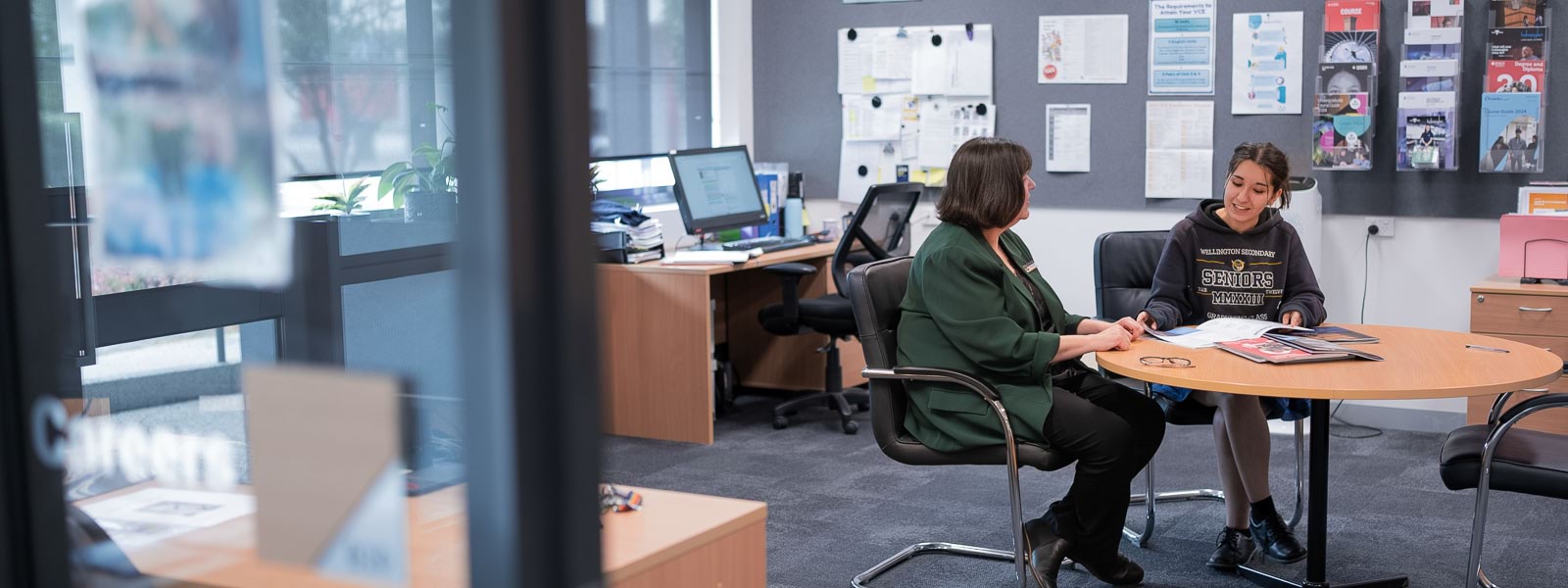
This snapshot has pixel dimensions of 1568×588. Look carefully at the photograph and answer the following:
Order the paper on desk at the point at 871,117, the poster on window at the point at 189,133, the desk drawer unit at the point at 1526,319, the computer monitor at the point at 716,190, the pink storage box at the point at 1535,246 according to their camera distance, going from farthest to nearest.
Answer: the paper on desk at the point at 871,117 < the computer monitor at the point at 716,190 < the pink storage box at the point at 1535,246 < the desk drawer unit at the point at 1526,319 < the poster on window at the point at 189,133

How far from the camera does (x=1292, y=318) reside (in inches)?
123

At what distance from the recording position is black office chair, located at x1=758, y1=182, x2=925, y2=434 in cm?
485

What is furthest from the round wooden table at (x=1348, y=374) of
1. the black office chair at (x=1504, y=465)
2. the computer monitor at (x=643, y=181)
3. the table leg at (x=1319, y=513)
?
the computer monitor at (x=643, y=181)

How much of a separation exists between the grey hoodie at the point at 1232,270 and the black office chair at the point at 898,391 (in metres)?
0.61

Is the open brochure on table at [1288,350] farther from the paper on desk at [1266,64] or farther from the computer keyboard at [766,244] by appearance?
the computer keyboard at [766,244]

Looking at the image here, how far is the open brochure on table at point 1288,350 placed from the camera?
2688 mm

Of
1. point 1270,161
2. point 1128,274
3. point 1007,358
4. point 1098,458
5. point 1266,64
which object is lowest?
point 1098,458

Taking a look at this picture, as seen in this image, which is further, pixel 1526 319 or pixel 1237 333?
pixel 1526 319

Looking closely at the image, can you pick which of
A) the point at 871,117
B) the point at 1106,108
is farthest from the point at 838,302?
the point at 1106,108

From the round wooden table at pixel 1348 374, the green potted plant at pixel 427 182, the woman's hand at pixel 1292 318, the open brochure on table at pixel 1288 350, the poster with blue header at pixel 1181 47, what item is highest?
the poster with blue header at pixel 1181 47

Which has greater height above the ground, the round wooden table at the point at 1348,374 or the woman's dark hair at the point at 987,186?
the woman's dark hair at the point at 987,186

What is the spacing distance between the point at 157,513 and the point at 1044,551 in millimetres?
2258

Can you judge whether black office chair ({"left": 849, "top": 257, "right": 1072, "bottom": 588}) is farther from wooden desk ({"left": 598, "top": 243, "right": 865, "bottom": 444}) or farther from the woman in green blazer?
wooden desk ({"left": 598, "top": 243, "right": 865, "bottom": 444})

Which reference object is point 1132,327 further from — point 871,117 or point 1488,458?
point 871,117
